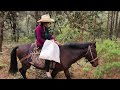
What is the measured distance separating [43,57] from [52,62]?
277 mm

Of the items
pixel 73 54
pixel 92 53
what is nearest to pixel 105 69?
pixel 92 53

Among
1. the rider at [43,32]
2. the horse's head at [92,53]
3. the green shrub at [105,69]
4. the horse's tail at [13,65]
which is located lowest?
the green shrub at [105,69]

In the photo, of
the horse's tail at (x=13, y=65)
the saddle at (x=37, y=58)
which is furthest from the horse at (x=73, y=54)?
the horse's tail at (x=13, y=65)

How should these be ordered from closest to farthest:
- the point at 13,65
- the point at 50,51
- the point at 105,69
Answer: the point at 50,51 < the point at 13,65 < the point at 105,69

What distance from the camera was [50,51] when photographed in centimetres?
618

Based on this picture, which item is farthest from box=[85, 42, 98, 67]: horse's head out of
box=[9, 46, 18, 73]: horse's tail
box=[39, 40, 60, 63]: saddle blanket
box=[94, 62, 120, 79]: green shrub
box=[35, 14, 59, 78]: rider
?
box=[9, 46, 18, 73]: horse's tail

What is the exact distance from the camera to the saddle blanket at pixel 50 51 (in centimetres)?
616

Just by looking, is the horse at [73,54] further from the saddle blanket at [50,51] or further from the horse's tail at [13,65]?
the horse's tail at [13,65]

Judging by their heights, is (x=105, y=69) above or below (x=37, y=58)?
below

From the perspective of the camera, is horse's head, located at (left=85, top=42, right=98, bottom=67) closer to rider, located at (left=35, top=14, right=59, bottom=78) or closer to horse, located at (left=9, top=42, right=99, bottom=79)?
horse, located at (left=9, top=42, right=99, bottom=79)

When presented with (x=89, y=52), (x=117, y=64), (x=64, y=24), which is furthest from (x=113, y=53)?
(x=64, y=24)

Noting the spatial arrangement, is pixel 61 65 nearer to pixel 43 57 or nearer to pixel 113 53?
pixel 43 57

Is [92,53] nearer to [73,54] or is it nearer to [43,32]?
[73,54]

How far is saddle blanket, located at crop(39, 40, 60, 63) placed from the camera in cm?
616
